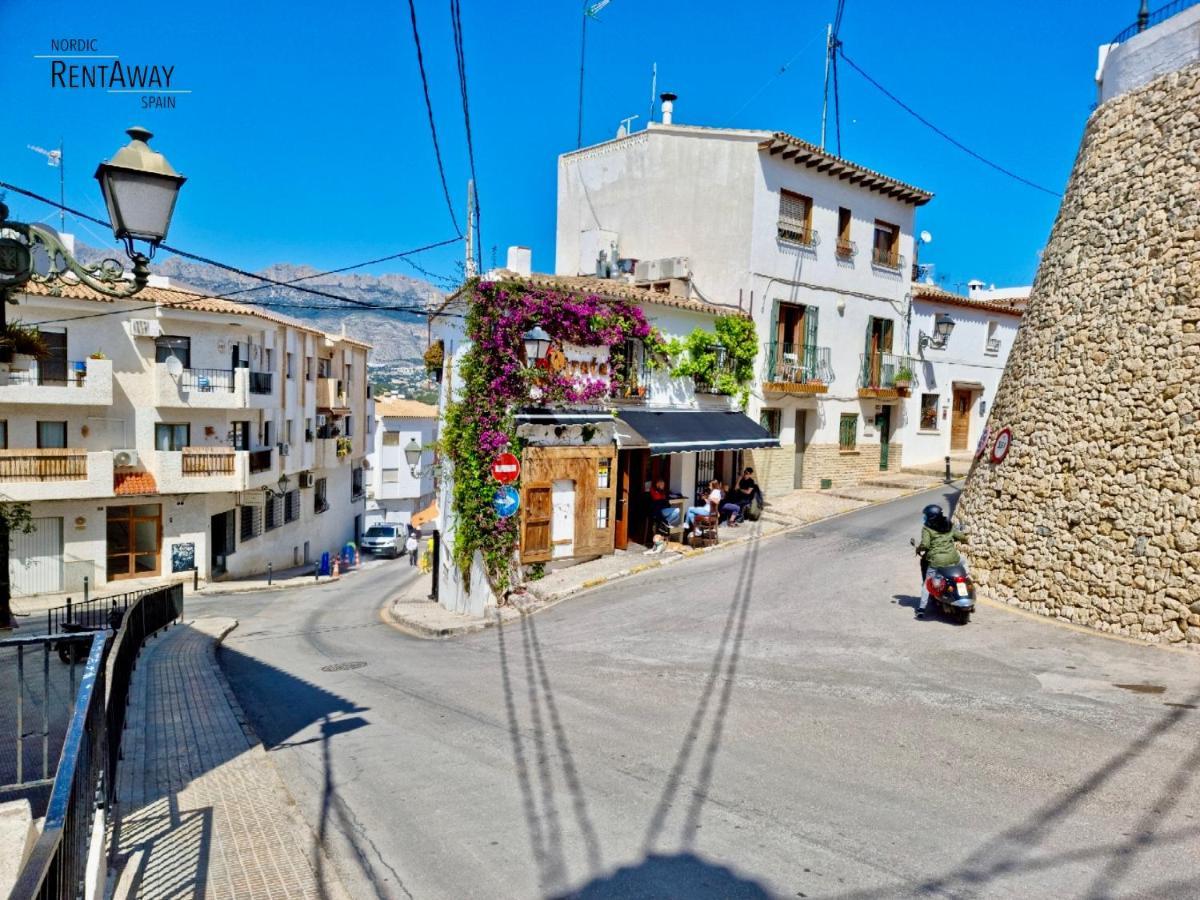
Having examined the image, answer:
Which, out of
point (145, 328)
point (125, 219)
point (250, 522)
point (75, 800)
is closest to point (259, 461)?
point (250, 522)

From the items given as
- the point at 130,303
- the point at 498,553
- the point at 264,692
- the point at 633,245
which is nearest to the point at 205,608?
the point at 130,303

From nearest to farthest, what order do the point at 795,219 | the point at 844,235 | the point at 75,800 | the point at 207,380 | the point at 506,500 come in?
1. the point at 75,800
2. the point at 506,500
3. the point at 795,219
4. the point at 844,235
5. the point at 207,380

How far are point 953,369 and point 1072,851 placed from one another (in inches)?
1046

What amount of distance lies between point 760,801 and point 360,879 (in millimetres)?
2889

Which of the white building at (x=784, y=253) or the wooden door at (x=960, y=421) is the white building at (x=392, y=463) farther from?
→ the wooden door at (x=960, y=421)

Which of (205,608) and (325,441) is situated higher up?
(325,441)

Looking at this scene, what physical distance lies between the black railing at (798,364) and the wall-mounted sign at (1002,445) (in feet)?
27.6

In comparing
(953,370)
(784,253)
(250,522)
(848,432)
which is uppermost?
(784,253)

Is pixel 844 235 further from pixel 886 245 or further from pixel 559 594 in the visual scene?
pixel 559 594

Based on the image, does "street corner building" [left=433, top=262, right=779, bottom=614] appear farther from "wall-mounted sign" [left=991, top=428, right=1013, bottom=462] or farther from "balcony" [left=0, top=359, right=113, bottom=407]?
"balcony" [left=0, top=359, right=113, bottom=407]

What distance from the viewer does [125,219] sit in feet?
17.0

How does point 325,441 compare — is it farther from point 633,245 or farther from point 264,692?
point 264,692

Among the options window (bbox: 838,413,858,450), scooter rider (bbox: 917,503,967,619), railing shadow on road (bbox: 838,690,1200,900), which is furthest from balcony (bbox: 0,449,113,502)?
railing shadow on road (bbox: 838,690,1200,900)

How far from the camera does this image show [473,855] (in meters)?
5.18
